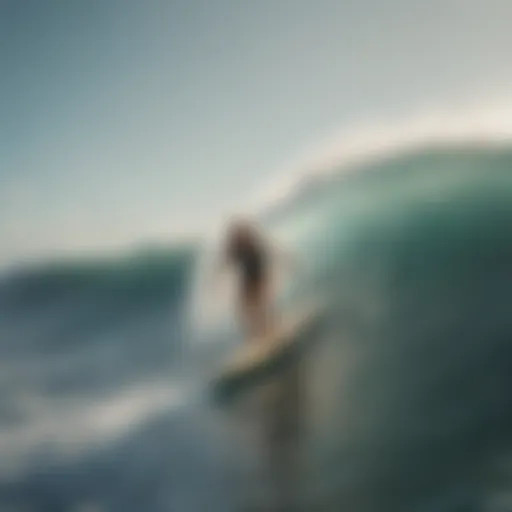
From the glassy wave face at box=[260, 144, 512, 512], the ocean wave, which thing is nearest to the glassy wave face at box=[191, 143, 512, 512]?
the glassy wave face at box=[260, 144, 512, 512]

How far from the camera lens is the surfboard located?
115cm

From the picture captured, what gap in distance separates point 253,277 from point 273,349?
0.11 meters

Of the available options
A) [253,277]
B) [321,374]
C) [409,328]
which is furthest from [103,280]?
[409,328]

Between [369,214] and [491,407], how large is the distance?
31 cm

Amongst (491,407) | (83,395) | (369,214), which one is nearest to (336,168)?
(369,214)

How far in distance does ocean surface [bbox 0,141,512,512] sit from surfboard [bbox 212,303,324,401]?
0.02 meters

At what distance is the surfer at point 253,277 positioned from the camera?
116 cm

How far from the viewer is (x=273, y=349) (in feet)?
3.77

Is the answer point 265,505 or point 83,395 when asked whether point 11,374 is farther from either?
point 265,505

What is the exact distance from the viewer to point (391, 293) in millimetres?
1133

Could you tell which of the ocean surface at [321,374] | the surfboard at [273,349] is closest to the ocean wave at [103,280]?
the ocean surface at [321,374]

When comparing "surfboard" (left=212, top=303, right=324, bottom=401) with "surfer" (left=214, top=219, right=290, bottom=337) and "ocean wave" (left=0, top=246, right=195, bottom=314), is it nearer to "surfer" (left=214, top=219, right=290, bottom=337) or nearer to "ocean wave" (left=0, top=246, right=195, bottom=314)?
"surfer" (left=214, top=219, right=290, bottom=337)

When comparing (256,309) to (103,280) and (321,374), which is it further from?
(103,280)

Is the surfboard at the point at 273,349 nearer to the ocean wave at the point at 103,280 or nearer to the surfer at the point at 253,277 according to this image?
the surfer at the point at 253,277
